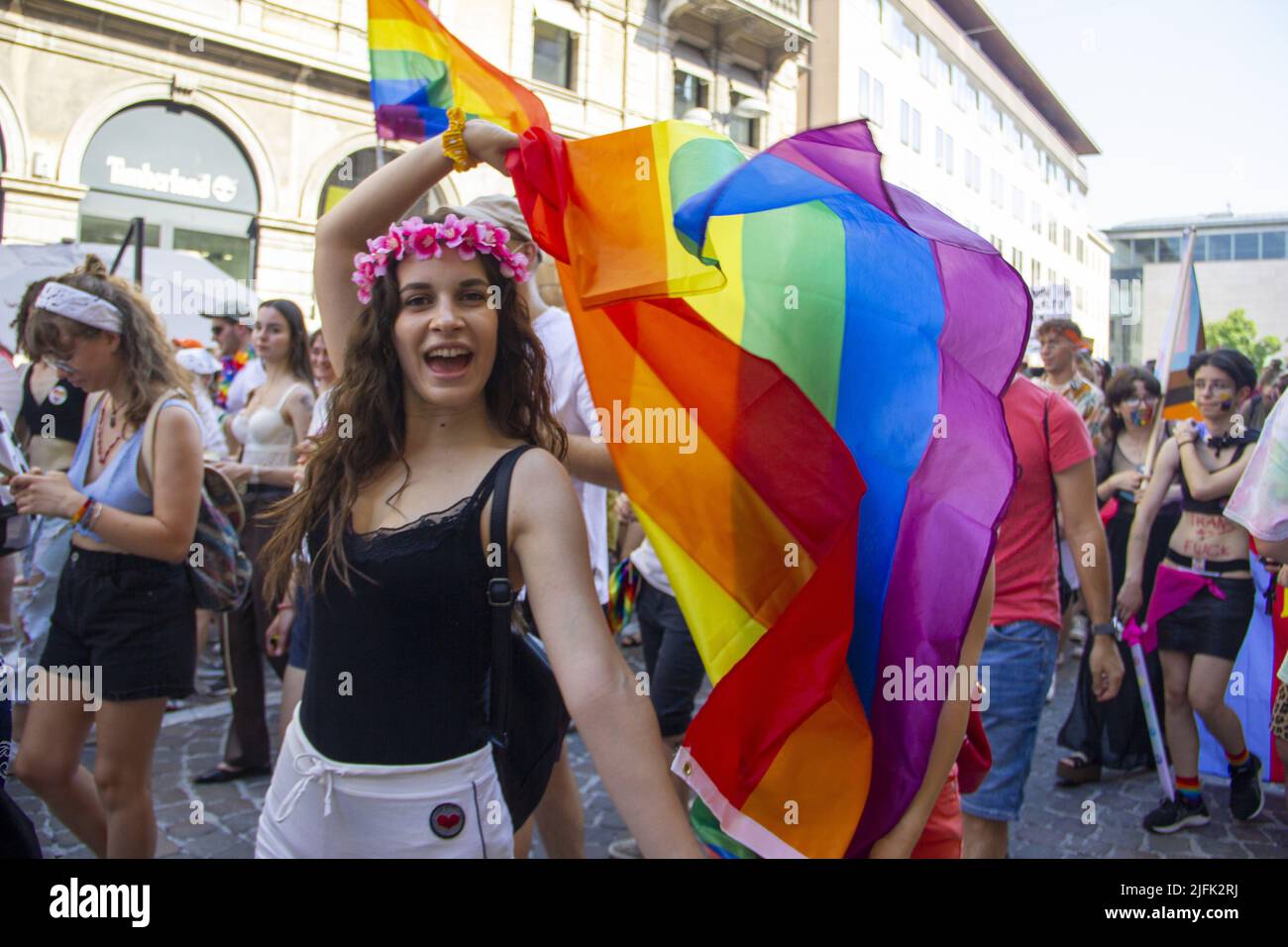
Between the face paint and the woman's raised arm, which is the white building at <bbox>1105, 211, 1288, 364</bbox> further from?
the woman's raised arm

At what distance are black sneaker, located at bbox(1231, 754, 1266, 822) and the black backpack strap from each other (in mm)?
4229

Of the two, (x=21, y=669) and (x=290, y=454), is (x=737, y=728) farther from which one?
(x=290, y=454)

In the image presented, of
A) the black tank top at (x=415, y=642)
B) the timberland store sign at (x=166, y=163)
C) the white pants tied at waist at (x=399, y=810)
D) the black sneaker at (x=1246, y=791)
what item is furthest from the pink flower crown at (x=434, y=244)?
the timberland store sign at (x=166, y=163)

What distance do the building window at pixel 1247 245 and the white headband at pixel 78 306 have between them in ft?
178

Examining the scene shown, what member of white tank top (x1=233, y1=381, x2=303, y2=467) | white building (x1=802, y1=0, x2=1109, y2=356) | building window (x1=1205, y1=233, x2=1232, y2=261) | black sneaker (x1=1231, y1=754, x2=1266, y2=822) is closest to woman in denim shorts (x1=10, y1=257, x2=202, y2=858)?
white tank top (x1=233, y1=381, x2=303, y2=467)

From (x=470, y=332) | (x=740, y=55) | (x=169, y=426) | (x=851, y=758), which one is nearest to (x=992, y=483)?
(x=851, y=758)

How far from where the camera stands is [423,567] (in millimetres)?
1776

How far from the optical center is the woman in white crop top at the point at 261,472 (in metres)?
4.70

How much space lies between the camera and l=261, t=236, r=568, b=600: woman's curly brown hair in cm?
198

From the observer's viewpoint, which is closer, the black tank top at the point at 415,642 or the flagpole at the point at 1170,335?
the black tank top at the point at 415,642

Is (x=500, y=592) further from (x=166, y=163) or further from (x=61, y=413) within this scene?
(x=166, y=163)

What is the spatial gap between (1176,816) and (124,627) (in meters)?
4.40

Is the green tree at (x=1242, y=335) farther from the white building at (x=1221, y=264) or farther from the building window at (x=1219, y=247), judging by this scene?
the building window at (x=1219, y=247)

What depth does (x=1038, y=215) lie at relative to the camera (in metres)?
41.0
